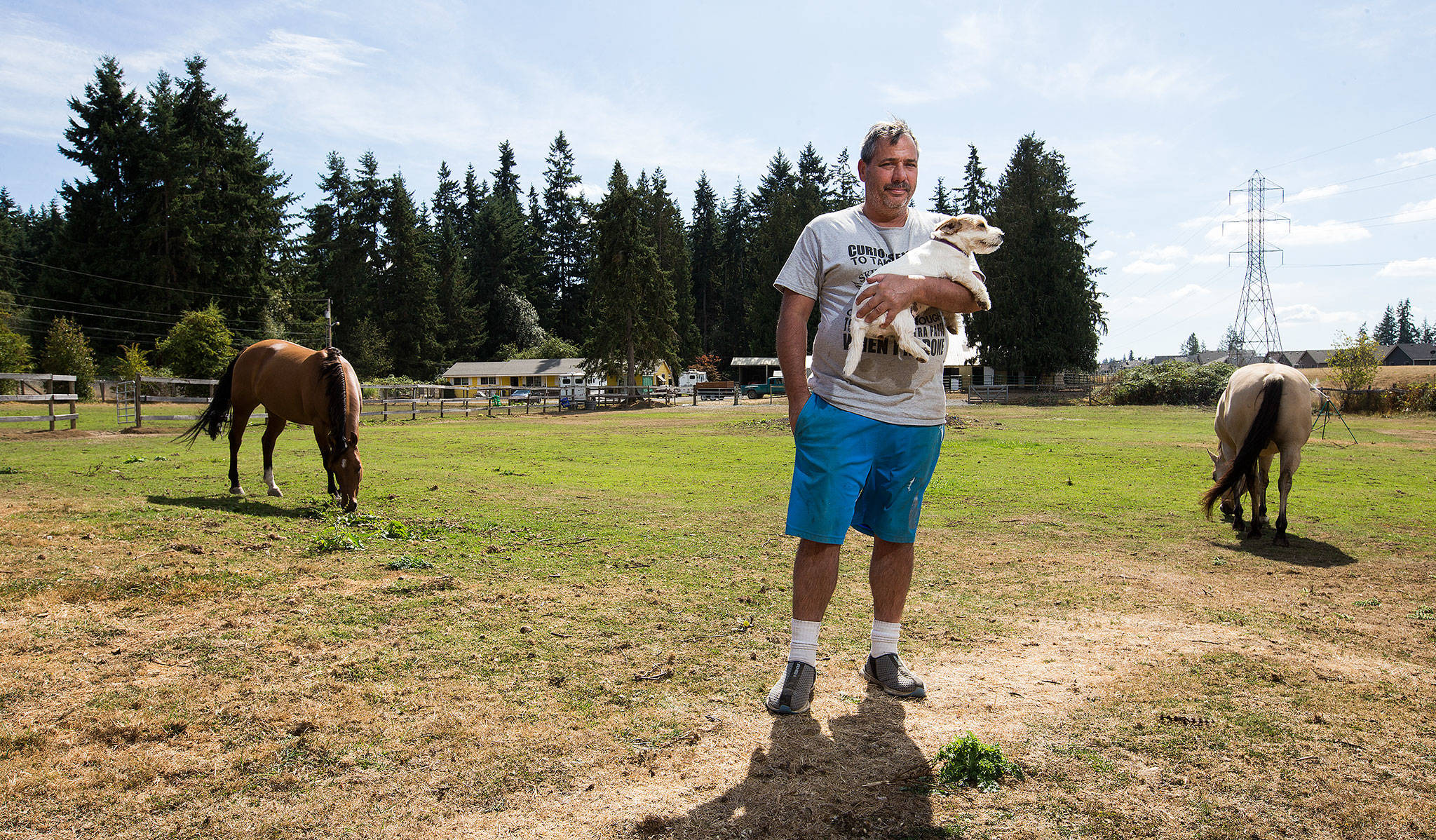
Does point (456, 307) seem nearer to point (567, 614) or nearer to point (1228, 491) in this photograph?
point (1228, 491)

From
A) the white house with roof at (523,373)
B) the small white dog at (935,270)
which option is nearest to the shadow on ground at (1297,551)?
the small white dog at (935,270)

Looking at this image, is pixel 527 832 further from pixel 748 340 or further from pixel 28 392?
pixel 748 340

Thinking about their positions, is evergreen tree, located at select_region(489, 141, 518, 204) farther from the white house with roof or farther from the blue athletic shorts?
the blue athletic shorts

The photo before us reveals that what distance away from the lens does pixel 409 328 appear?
61031 millimetres

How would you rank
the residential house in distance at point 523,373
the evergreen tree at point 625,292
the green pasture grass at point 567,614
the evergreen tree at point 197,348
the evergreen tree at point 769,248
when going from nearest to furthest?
1. the green pasture grass at point 567,614
2. the evergreen tree at point 197,348
3. the evergreen tree at point 625,292
4. the residential house in distance at point 523,373
5. the evergreen tree at point 769,248

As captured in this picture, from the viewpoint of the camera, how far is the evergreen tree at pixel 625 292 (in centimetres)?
4503

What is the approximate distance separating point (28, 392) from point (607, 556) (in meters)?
49.5

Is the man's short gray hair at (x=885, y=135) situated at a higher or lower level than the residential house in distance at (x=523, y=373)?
lower

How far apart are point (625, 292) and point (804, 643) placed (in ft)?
142

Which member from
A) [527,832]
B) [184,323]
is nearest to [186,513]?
[527,832]

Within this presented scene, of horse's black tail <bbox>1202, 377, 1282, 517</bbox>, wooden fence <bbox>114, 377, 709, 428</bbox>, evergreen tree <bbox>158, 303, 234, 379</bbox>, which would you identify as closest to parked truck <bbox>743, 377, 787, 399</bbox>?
wooden fence <bbox>114, 377, 709, 428</bbox>

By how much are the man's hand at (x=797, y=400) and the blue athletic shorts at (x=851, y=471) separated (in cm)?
2

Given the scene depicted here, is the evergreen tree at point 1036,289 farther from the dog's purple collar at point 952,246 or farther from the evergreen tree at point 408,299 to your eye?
the dog's purple collar at point 952,246

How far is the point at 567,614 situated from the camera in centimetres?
406
